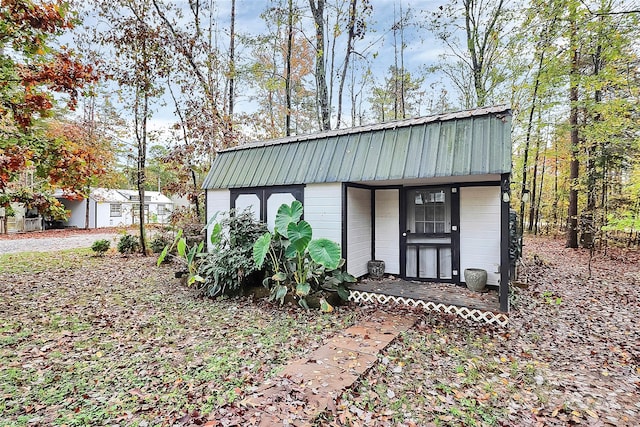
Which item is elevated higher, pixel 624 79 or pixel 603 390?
pixel 624 79

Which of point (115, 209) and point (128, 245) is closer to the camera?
point (128, 245)

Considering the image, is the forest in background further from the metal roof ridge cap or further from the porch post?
the porch post

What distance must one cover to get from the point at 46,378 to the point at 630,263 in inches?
491

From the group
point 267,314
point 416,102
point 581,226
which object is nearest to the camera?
point 267,314

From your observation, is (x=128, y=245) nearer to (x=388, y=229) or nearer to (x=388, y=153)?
(x=388, y=229)

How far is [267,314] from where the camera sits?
15.8ft

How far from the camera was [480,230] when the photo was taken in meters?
5.43

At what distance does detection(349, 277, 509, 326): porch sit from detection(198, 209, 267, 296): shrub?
1.93 meters

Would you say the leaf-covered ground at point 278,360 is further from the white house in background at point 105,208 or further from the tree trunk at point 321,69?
the white house in background at point 105,208

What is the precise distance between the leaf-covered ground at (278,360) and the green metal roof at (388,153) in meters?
2.24

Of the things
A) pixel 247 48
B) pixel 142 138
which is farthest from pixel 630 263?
pixel 142 138

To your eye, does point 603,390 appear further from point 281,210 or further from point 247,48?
point 247,48

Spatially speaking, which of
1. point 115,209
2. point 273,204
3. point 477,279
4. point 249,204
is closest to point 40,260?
point 249,204

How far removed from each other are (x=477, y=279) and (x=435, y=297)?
92 centimetres
